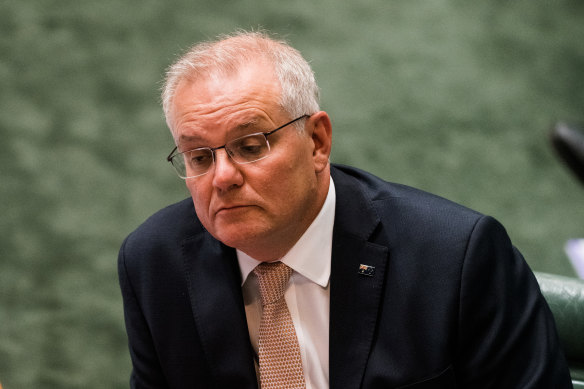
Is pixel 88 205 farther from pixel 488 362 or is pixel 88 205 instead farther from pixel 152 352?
pixel 488 362

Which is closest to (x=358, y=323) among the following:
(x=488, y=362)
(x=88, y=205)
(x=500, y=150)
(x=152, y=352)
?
(x=488, y=362)

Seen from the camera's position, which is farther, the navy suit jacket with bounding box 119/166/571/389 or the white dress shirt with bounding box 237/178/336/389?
the white dress shirt with bounding box 237/178/336/389

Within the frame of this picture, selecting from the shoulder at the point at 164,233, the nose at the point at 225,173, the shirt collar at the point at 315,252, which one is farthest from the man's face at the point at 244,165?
the shoulder at the point at 164,233

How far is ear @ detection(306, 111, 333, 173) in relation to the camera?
4.71 feet

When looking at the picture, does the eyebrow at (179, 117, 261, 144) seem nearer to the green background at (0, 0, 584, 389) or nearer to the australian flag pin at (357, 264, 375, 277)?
the australian flag pin at (357, 264, 375, 277)

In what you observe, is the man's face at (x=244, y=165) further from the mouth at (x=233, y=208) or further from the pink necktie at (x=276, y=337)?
the pink necktie at (x=276, y=337)

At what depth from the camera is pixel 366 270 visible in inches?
57.5

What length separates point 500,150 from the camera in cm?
263

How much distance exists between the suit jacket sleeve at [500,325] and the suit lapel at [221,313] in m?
0.50

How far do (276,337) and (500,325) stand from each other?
0.50 meters

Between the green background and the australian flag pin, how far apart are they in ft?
4.14

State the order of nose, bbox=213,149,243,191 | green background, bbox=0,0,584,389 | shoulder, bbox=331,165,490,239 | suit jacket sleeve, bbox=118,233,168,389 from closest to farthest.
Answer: nose, bbox=213,149,243,191, shoulder, bbox=331,165,490,239, suit jacket sleeve, bbox=118,233,168,389, green background, bbox=0,0,584,389

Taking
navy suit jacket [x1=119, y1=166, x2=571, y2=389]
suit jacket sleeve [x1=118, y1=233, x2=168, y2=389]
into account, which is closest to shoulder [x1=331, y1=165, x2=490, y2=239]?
navy suit jacket [x1=119, y1=166, x2=571, y2=389]

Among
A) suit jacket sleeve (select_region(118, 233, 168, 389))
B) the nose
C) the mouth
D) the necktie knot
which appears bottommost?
suit jacket sleeve (select_region(118, 233, 168, 389))
